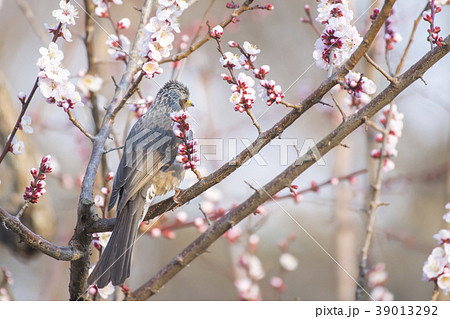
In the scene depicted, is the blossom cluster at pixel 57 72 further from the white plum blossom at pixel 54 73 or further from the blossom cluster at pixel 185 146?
the blossom cluster at pixel 185 146

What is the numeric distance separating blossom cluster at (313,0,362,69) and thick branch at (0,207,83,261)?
1369 mm

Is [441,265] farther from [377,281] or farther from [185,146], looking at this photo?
[377,281]

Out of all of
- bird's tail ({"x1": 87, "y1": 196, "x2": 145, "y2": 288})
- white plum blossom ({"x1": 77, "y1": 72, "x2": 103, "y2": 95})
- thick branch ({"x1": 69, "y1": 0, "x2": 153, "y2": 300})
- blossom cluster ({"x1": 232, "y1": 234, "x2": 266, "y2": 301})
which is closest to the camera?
thick branch ({"x1": 69, "y1": 0, "x2": 153, "y2": 300})

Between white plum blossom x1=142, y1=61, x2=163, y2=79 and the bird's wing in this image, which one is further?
the bird's wing

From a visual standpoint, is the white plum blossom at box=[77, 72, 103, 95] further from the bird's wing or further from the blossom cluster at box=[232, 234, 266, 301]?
the blossom cluster at box=[232, 234, 266, 301]

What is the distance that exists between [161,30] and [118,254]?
1.10 metres

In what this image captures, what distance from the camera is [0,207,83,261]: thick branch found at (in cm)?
190

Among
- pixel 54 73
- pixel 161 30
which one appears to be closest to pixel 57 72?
pixel 54 73

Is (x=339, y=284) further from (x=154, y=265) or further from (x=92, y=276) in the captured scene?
(x=154, y=265)

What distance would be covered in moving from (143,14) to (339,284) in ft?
9.05

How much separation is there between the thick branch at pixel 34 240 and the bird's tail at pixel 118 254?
249 millimetres

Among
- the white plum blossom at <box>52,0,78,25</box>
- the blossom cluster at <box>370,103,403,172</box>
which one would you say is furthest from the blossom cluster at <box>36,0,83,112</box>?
the blossom cluster at <box>370,103,403,172</box>

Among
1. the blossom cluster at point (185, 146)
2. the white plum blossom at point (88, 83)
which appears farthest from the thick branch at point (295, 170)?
the white plum blossom at point (88, 83)
